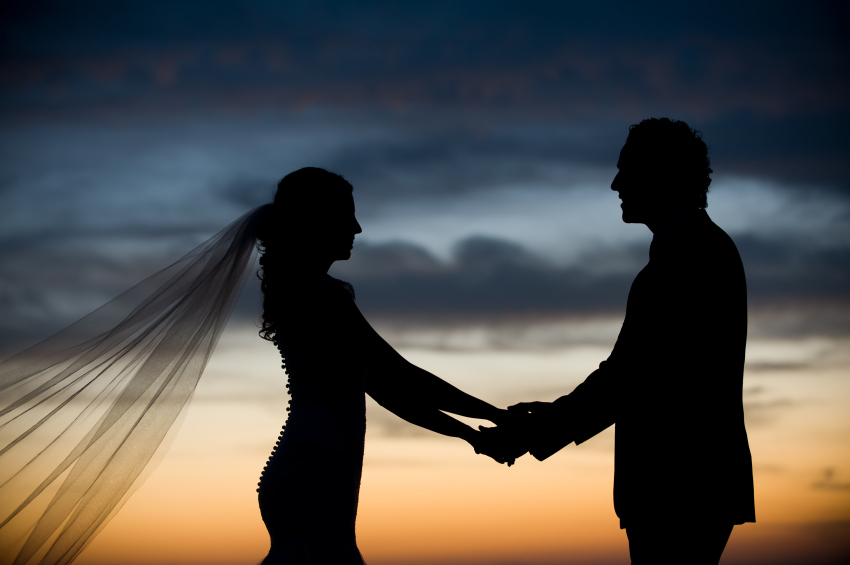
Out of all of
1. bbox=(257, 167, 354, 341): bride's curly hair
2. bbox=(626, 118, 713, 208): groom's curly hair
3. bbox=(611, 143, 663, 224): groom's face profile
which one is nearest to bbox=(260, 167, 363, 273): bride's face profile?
bbox=(257, 167, 354, 341): bride's curly hair

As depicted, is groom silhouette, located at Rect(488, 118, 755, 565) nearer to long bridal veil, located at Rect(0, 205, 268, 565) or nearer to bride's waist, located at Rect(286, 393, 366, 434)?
bride's waist, located at Rect(286, 393, 366, 434)

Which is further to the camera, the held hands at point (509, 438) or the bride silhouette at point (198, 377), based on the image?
the held hands at point (509, 438)

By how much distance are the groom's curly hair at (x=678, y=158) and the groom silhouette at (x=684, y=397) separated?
0.01 m

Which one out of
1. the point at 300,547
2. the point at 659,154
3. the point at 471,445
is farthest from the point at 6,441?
the point at 659,154

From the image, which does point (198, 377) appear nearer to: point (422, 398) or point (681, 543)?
point (422, 398)

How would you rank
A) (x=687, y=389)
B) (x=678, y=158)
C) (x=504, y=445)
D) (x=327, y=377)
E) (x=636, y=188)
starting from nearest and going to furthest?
(x=687, y=389) → (x=327, y=377) → (x=678, y=158) → (x=636, y=188) → (x=504, y=445)

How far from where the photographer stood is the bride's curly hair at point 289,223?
12.9ft

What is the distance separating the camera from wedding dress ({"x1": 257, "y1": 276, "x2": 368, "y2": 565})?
3527 mm

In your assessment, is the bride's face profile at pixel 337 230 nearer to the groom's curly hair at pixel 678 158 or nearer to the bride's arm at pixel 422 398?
the bride's arm at pixel 422 398

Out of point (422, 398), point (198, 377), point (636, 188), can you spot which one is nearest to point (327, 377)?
point (198, 377)

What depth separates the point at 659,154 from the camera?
4.21 metres

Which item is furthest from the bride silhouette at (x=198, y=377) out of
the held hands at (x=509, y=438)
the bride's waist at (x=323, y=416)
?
the held hands at (x=509, y=438)

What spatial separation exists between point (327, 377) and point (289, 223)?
33.6 inches

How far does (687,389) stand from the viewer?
137 inches
